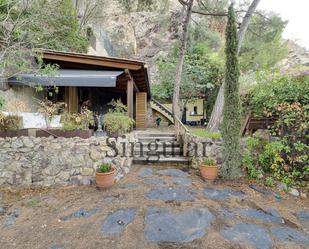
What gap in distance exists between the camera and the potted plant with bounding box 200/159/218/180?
546cm

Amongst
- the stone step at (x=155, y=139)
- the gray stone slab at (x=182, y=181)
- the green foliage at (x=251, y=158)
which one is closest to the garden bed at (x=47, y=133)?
the gray stone slab at (x=182, y=181)

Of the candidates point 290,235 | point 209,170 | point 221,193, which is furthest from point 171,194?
point 290,235

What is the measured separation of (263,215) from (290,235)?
0.60 m

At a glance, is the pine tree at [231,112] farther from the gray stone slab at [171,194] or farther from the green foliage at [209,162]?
the gray stone slab at [171,194]

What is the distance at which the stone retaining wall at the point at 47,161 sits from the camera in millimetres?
5121

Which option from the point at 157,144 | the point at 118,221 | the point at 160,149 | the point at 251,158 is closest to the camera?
the point at 118,221

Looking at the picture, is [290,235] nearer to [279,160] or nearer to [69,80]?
[279,160]

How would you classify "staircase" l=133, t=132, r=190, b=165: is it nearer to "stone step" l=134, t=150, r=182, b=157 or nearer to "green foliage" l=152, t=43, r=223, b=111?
"stone step" l=134, t=150, r=182, b=157

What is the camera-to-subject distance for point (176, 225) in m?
3.39

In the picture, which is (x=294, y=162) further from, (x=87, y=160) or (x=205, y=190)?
(x=87, y=160)

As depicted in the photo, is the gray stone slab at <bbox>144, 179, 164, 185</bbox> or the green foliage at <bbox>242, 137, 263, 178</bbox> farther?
the green foliage at <bbox>242, 137, 263, 178</bbox>

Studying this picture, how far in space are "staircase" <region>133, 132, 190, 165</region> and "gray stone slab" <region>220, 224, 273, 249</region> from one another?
10.8 feet

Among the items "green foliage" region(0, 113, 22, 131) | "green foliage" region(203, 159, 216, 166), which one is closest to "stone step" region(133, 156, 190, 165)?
"green foliage" region(203, 159, 216, 166)

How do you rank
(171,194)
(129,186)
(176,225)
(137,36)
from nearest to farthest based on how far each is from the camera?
1. (176,225)
2. (171,194)
3. (129,186)
4. (137,36)
